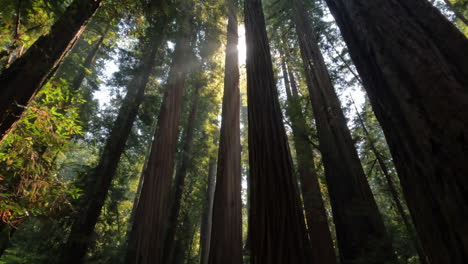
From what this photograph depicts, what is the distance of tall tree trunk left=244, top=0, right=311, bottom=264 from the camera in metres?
1.37

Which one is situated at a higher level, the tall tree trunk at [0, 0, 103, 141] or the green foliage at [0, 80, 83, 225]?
the tall tree trunk at [0, 0, 103, 141]

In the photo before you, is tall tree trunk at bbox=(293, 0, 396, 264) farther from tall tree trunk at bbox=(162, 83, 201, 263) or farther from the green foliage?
tall tree trunk at bbox=(162, 83, 201, 263)

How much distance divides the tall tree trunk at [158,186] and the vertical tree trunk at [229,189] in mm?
1526

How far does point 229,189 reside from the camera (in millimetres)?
3717

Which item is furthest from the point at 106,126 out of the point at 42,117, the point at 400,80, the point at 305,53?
the point at 400,80

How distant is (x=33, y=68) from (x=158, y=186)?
9.66ft

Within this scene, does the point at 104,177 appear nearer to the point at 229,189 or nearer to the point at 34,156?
the point at 34,156

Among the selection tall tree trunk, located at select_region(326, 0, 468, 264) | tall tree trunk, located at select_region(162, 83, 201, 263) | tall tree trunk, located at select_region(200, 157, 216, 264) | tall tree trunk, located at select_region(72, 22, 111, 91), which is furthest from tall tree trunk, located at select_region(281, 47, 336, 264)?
tall tree trunk, located at select_region(72, 22, 111, 91)

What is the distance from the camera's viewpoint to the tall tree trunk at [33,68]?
2.44 metres

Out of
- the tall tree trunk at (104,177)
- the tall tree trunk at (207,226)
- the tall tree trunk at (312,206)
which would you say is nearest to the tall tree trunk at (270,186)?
the tall tree trunk at (312,206)

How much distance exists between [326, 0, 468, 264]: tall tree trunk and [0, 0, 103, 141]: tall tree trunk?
11.2 feet

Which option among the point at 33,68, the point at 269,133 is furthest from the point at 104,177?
A: the point at 269,133

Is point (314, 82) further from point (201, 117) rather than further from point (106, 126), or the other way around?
point (106, 126)

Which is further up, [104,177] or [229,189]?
[104,177]
